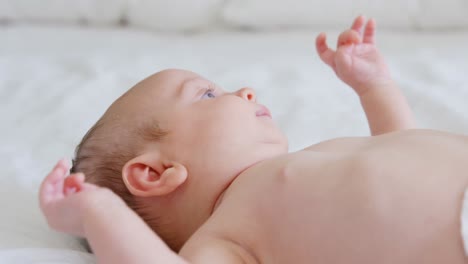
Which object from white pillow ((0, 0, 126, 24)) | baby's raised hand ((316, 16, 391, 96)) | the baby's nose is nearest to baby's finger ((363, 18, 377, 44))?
baby's raised hand ((316, 16, 391, 96))

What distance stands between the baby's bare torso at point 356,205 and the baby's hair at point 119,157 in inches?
4.3

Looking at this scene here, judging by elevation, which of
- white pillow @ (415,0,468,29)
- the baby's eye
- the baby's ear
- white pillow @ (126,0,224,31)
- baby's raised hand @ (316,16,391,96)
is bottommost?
the baby's ear

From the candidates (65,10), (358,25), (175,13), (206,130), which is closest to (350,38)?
(358,25)

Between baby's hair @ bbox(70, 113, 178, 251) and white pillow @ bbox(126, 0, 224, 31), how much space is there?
0.97m

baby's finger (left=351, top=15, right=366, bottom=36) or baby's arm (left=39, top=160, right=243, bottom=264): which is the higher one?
baby's finger (left=351, top=15, right=366, bottom=36)

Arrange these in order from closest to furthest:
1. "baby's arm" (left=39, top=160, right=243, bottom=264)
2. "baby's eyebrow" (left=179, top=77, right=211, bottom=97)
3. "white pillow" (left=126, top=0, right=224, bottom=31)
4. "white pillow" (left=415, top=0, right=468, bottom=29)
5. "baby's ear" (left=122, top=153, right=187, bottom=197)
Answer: "baby's arm" (left=39, top=160, right=243, bottom=264)
"baby's ear" (left=122, top=153, right=187, bottom=197)
"baby's eyebrow" (left=179, top=77, right=211, bottom=97)
"white pillow" (left=415, top=0, right=468, bottom=29)
"white pillow" (left=126, top=0, right=224, bottom=31)

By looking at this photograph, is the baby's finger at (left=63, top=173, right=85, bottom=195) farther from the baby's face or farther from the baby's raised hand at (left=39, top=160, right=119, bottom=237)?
the baby's face

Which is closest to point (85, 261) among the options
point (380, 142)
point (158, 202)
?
point (158, 202)

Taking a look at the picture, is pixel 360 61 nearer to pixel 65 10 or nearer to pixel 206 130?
pixel 206 130

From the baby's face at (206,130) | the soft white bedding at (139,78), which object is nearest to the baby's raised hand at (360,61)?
the soft white bedding at (139,78)

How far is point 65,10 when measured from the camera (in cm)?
203

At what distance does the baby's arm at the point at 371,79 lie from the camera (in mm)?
1229

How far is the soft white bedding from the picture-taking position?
1.25 metres

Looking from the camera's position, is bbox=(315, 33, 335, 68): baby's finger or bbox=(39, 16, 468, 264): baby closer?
bbox=(39, 16, 468, 264): baby
